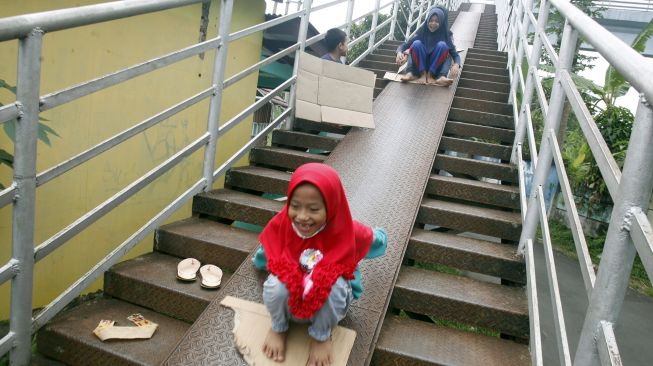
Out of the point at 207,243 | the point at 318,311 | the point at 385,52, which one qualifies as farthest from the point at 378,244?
the point at 385,52

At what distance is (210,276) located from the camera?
2.55 m

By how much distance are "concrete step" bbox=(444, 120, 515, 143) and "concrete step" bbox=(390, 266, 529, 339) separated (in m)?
1.83

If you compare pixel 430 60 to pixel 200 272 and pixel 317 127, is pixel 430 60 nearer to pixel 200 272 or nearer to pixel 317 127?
pixel 317 127

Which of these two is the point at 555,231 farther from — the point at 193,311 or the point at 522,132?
the point at 193,311

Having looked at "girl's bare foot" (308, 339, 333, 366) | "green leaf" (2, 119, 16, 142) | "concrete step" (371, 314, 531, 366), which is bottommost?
"concrete step" (371, 314, 531, 366)

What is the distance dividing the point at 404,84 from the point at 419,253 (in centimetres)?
301

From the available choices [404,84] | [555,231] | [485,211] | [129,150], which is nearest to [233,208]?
[129,150]

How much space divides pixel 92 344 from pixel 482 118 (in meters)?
3.66

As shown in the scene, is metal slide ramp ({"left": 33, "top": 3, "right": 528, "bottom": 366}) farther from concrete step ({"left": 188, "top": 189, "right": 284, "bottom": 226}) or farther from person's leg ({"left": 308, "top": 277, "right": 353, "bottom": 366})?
person's leg ({"left": 308, "top": 277, "right": 353, "bottom": 366})

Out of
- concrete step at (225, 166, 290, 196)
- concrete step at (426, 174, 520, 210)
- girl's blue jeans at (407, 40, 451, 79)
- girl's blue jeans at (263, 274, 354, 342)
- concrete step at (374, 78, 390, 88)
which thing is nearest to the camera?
girl's blue jeans at (263, 274, 354, 342)

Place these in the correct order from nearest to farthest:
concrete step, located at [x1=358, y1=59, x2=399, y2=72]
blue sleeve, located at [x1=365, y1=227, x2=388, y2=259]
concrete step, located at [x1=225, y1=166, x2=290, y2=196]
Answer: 1. blue sleeve, located at [x1=365, y1=227, x2=388, y2=259]
2. concrete step, located at [x1=225, y1=166, x2=290, y2=196]
3. concrete step, located at [x1=358, y1=59, x2=399, y2=72]

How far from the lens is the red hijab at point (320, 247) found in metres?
1.82

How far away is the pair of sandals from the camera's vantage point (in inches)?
97.9

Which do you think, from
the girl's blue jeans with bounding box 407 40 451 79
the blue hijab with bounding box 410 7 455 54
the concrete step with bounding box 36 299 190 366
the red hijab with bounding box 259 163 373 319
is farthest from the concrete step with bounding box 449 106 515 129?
the concrete step with bounding box 36 299 190 366
